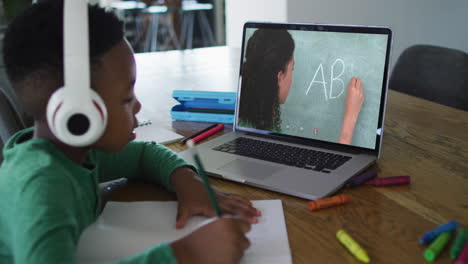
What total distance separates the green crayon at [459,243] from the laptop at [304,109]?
225 millimetres

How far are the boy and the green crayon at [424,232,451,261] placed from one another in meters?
0.24

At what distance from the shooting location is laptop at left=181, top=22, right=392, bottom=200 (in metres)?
0.92

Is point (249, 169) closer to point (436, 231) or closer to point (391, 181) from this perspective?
point (391, 181)

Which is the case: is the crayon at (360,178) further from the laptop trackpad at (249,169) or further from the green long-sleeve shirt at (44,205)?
the green long-sleeve shirt at (44,205)

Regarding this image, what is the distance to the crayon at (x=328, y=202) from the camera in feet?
2.52

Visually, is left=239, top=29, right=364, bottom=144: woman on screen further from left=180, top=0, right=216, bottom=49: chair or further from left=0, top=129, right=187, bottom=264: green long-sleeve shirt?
left=180, top=0, right=216, bottom=49: chair

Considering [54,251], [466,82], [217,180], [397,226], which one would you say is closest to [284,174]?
[217,180]

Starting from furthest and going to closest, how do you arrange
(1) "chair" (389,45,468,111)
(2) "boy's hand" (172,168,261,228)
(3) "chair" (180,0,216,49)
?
(3) "chair" (180,0,216,49), (1) "chair" (389,45,468,111), (2) "boy's hand" (172,168,261,228)

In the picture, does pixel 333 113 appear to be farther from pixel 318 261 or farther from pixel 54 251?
pixel 54 251

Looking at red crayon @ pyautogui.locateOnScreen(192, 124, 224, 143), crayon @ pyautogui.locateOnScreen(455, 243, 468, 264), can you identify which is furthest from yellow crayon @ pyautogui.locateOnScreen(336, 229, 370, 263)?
red crayon @ pyautogui.locateOnScreen(192, 124, 224, 143)

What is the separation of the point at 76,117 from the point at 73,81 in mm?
52

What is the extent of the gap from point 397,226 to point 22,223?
52 centimetres

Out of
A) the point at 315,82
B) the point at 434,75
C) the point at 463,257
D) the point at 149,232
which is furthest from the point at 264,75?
the point at 434,75

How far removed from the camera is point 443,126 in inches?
46.3
